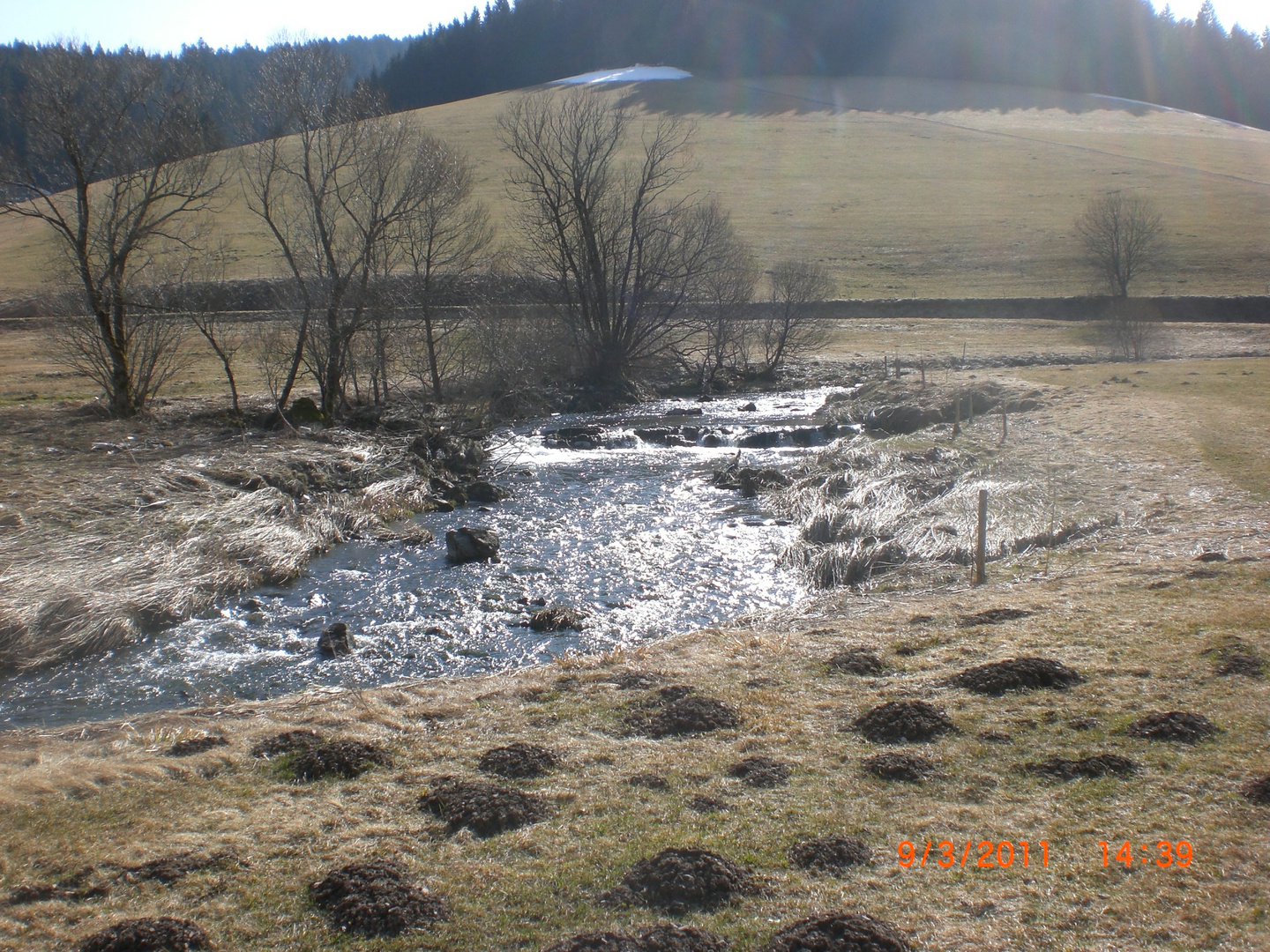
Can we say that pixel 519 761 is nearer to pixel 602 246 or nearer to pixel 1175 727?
pixel 1175 727

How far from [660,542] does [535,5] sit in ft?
432

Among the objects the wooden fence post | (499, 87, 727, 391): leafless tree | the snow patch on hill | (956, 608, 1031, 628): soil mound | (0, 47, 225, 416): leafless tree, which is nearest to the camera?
(956, 608, 1031, 628): soil mound

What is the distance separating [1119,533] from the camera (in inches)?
491

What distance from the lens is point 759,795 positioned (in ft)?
19.0

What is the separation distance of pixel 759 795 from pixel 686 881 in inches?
Result: 48.8

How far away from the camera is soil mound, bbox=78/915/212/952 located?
168 inches

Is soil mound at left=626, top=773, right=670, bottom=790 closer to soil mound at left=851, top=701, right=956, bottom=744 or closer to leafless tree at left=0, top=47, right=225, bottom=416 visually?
soil mound at left=851, top=701, right=956, bottom=744

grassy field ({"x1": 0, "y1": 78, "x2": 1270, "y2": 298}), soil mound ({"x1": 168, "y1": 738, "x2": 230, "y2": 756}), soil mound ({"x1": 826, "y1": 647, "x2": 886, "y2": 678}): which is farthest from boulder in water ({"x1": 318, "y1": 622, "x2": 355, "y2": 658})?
grassy field ({"x1": 0, "y1": 78, "x2": 1270, "y2": 298})

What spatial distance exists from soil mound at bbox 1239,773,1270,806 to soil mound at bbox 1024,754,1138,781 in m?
0.59

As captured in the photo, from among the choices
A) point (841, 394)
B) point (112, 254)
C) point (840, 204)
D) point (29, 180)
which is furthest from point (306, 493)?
point (840, 204)

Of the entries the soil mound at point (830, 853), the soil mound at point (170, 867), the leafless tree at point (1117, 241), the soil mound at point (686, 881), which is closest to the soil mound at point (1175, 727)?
the soil mound at point (830, 853)

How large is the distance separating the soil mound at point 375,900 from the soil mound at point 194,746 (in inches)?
102

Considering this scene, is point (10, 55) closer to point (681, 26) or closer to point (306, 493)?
point (681, 26)

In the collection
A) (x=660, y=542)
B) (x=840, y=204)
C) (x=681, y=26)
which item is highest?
(x=681, y=26)
